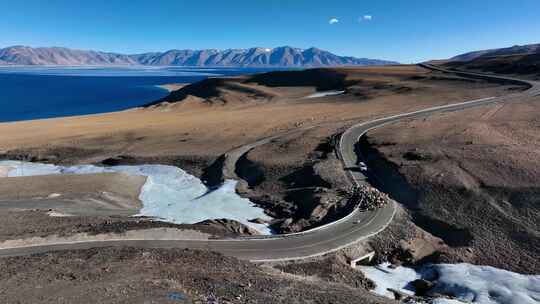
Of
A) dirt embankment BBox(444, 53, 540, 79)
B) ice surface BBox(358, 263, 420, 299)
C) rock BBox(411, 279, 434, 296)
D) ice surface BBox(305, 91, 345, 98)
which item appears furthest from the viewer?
ice surface BBox(305, 91, 345, 98)

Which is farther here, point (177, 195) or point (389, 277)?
point (177, 195)

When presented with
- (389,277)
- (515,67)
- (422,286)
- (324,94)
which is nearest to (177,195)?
(389,277)

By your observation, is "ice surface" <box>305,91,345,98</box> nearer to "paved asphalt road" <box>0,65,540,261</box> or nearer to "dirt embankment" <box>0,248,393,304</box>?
"paved asphalt road" <box>0,65,540,261</box>

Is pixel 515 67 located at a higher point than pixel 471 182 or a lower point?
higher

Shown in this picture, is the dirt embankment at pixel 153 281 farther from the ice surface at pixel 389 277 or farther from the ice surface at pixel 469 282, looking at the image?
the ice surface at pixel 469 282

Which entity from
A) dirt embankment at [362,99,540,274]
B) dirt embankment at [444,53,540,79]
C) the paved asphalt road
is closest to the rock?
dirt embankment at [362,99,540,274]

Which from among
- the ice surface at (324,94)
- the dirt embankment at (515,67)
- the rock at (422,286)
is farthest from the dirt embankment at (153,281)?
the dirt embankment at (515,67)

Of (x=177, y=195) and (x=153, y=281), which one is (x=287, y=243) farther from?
(x=177, y=195)

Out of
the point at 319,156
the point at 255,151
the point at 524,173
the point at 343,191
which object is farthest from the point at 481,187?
the point at 255,151
